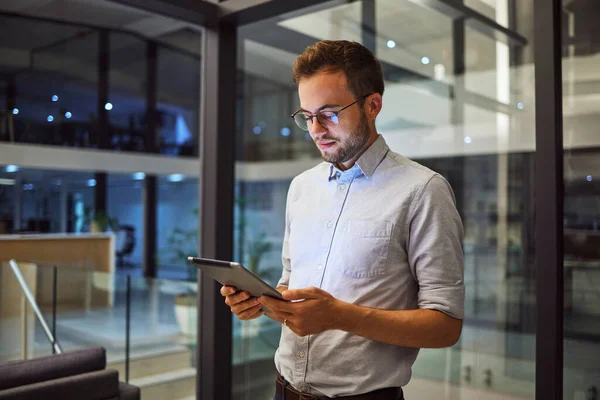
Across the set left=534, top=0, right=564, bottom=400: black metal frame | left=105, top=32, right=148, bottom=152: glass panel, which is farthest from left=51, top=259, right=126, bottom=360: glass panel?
left=534, top=0, right=564, bottom=400: black metal frame

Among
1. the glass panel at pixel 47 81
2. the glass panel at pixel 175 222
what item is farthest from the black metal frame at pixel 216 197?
the glass panel at pixel 175 222

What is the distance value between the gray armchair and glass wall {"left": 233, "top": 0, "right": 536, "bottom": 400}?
0.72m

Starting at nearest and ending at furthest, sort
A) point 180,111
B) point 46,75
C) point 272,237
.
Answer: point 46,75, point 272,237, point 180,111

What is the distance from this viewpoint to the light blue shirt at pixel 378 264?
52.5 inches

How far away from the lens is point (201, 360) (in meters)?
2.91

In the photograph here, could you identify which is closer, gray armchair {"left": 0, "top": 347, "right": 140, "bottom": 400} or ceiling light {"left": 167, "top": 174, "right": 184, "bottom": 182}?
gray armchair {"left": 0, "top": 347, "right": 140, "bottom": 400}

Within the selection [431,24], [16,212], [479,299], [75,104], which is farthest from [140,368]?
[431,24]

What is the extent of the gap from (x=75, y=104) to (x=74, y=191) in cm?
161

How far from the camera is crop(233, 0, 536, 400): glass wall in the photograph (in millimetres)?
2545

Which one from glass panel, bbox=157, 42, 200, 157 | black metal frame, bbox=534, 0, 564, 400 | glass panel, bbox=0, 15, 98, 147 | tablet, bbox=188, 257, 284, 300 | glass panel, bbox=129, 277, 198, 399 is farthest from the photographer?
glass panel, bbox=157, 42, 200, 157

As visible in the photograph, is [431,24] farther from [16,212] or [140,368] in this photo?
[140,368]

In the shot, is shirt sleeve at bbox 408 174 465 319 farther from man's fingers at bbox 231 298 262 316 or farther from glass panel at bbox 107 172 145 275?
glass panel at bbox 107 172 145 275

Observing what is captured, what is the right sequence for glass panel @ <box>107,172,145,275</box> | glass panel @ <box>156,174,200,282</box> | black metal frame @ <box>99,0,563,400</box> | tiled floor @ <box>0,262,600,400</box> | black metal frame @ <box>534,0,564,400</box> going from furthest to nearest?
1. glass panel @ <box>156,174,200,282</box>
2. glass panel @ <box>107,172,145,275</box>
3. black metal frame @ <box>99,0,563,400</box>
4. tiled floor @ <box>0,262,600,400</box>
5. black metal frame @ <box>534,0,564,400</box>

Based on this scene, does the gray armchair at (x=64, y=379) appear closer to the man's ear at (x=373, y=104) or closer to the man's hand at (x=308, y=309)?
the man's hand at (x=308, y=309)
